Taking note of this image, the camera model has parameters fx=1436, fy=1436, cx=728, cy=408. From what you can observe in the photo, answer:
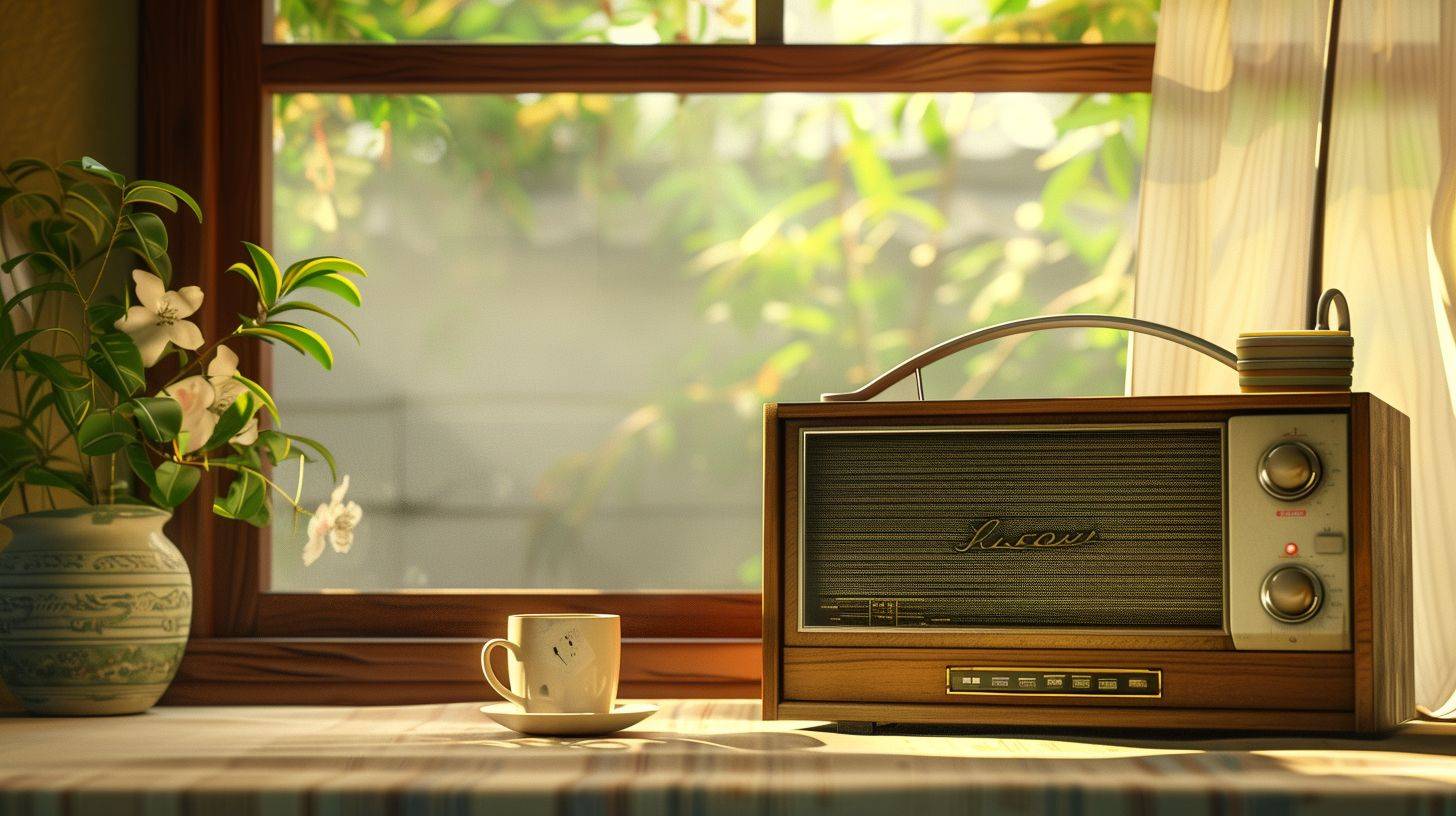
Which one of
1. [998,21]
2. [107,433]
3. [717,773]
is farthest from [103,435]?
[998,21]

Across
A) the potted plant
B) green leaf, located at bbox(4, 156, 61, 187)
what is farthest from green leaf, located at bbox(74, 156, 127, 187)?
green leaf, located at bbox(4, 156, 61, 187)

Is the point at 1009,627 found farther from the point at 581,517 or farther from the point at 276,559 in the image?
the point at 581,517

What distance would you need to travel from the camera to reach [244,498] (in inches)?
53.0

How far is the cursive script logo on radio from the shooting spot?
1.09m

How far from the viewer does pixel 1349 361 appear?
110cm

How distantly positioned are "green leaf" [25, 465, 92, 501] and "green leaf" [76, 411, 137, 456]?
60mm

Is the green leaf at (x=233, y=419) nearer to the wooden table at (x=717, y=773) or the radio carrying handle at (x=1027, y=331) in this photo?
the wooden table at (x=717, y=773)

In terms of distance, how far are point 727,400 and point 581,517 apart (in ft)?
1.06

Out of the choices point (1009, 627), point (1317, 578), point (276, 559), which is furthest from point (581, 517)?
point (1317, 578)

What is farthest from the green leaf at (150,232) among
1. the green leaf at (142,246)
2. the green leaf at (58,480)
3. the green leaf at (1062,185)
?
the green leaf at (1062,185)

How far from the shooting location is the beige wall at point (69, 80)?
1.48m

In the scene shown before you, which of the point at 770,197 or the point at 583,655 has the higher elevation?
the point at 770,197

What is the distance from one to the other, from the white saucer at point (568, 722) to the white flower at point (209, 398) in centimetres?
42

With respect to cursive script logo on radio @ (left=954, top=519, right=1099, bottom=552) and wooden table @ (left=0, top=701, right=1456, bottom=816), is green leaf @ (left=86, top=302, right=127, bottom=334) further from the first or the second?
cursive script logo on radio @ (left=954, top=519, right=1099, bottom=552)
